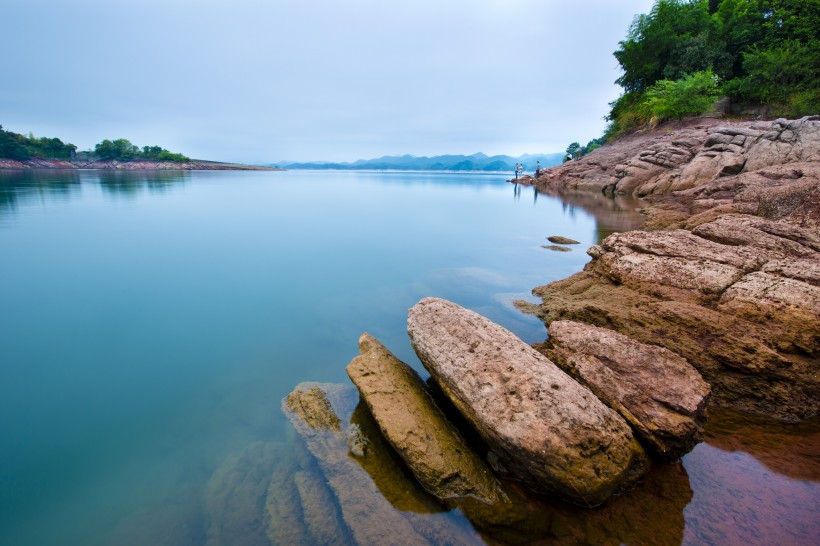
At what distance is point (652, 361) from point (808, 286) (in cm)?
299

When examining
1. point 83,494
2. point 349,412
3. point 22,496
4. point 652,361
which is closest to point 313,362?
point 349,412

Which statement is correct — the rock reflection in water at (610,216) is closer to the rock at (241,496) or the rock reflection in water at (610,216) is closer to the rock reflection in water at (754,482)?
the rock reflection in water at (754,482)

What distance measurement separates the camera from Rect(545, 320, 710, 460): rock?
3711 millimetres

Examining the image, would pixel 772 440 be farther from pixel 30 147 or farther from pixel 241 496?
pixel 30 147

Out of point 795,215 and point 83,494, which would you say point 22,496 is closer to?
point 83,494

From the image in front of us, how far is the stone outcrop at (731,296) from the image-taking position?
4.69 metres

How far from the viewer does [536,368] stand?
3.83m

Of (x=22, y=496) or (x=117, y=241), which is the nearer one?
(x=22, y=496)

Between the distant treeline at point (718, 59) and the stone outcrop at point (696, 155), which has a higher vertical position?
the distant treeline at point (718, 59)

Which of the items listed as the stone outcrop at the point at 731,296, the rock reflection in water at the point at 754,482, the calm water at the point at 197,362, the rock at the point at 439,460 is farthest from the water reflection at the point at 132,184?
the rock reflection in water at the point at 754,482

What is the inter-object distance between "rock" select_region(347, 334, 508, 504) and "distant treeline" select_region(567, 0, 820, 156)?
4325 centimetres

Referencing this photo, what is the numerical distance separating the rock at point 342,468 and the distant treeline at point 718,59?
44026 mm

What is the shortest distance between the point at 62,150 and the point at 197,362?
14179cm

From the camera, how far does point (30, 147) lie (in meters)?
93.6
